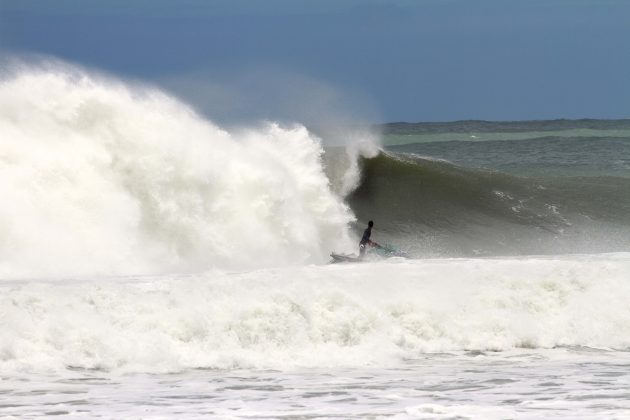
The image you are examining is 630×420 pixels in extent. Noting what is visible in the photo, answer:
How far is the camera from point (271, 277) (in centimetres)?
1391

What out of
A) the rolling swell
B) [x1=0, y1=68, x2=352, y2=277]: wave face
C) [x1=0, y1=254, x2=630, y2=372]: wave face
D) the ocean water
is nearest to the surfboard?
the ocean water

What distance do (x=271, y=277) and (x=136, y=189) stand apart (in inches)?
204

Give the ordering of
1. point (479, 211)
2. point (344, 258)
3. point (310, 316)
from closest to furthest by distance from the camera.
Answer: point (310, 316) → point (344, 258) → point (479, 211)

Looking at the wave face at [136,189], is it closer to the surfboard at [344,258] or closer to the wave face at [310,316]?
the surfboard at [344,258]

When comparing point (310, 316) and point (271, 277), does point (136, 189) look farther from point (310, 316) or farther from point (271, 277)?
point (310, 316)

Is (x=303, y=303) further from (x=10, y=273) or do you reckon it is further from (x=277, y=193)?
(x=277, y=193)

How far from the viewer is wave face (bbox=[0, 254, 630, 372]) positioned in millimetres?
10844

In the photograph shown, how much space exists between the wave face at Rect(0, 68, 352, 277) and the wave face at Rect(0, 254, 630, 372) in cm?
294

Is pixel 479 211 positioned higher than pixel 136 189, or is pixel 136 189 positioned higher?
pixel 479 211

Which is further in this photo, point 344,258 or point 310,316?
point 344,258

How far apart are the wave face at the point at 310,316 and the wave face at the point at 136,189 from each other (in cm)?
294

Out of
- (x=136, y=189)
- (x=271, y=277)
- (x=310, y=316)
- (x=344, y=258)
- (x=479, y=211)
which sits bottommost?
(x=310, y=316)

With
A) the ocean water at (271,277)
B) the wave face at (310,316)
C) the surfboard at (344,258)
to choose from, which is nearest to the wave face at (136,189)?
the ocean water at (271,277)

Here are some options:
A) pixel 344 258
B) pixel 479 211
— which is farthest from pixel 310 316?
pixel 479 211
